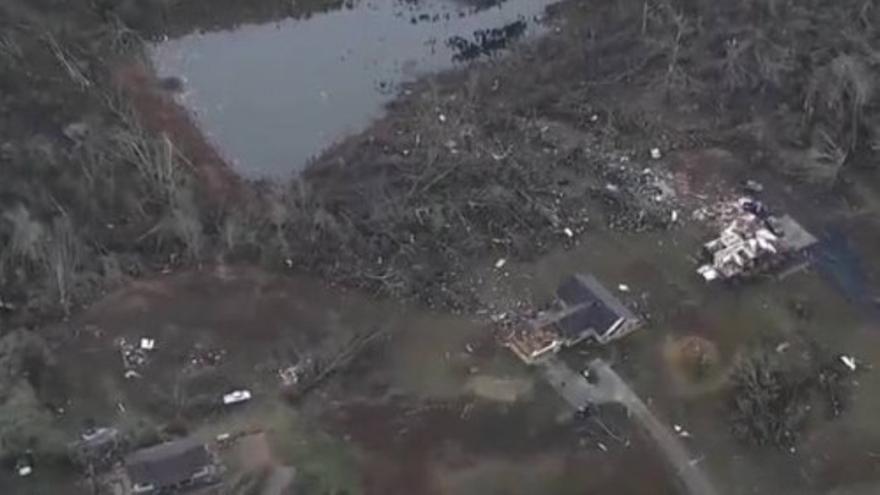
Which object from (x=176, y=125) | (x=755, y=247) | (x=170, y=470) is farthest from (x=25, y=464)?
(x=755, y=247)

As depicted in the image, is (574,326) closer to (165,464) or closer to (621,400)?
(621,400)

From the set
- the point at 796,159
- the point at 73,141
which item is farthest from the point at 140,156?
the point at 796,159

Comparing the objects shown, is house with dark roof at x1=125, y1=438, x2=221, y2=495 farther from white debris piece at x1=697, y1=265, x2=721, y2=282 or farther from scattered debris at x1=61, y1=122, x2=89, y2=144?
white debris piece at x1=697, y1=265, x2=721, y2=282

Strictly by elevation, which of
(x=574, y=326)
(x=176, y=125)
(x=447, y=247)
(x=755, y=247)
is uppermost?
(x=176, y=125)

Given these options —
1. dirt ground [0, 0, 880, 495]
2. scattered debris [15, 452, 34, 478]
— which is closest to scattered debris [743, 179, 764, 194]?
dirt ground [0, 0, 880, 495]

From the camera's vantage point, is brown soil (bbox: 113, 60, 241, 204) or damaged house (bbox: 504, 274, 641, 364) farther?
brown soil (bbox: 113, 60, 241, 204)

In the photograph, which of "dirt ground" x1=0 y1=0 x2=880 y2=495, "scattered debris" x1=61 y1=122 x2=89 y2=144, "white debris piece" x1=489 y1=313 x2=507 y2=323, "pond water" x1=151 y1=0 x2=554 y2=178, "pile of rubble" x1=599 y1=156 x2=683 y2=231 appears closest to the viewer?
"dirt ground" x1=0 y1=0 x2=880 y2=495
